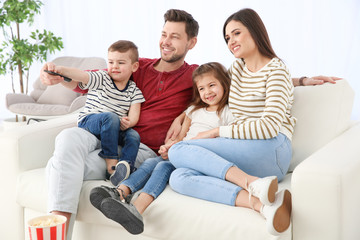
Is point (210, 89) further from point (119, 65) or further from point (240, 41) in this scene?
point (119, 65)

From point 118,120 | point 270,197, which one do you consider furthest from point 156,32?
point 270,197

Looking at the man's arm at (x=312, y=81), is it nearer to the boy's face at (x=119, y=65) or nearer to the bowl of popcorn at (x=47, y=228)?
the boy's face at (x=119, y=65)

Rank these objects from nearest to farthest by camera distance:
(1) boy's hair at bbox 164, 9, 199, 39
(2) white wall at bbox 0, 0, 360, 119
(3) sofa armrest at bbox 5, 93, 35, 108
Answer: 1. (1) boy's hair at bbox 164, 9, 199, 39
2. (2) white wall at bbox 0, 0, 360, 119
3. (3) sofa armrest at bbox 5, 93, 35, 108

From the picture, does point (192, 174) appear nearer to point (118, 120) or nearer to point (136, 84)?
point (118, 120)

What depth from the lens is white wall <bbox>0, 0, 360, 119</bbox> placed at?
363 cm

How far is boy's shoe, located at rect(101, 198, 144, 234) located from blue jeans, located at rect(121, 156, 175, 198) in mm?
171

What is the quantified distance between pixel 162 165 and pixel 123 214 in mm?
373

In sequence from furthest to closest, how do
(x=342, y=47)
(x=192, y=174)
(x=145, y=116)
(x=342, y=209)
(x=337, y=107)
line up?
(x=342, y=47), (x=145, y=116), (x=337, y=107), (x=192, y=174), (x=342, y=209)

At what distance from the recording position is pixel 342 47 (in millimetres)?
3637

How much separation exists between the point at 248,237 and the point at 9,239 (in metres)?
1.16

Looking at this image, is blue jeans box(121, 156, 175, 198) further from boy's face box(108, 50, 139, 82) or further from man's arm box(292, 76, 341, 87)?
man's arm box(292, 76, 341, 87)

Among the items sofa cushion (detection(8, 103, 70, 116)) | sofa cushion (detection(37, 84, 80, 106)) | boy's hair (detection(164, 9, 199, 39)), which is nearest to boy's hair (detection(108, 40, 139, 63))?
boy's hair (detection(164, 9, 199, 39))

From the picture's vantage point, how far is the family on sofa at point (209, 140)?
1437mm

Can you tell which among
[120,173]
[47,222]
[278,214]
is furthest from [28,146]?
[278,214]
